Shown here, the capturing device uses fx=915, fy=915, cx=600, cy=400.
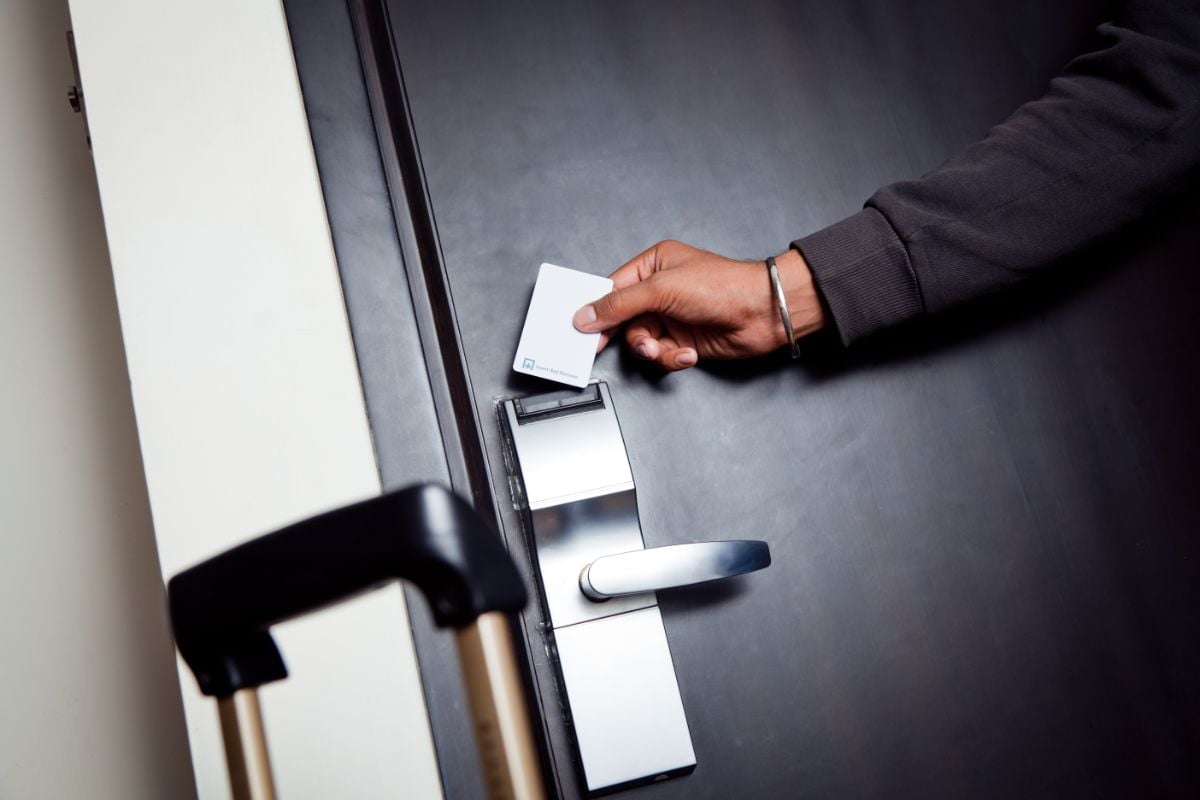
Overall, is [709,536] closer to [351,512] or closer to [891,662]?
[891,662]

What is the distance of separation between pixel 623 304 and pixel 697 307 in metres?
0.07

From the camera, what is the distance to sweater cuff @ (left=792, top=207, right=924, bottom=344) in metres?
0.81

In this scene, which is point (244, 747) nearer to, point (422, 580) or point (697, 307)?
point (422, 580)

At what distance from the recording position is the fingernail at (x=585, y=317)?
809 millimetres

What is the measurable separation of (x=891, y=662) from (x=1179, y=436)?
1.28 ft

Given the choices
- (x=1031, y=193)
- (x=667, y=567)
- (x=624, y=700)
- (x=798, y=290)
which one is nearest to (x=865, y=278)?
(x=798, y=290)

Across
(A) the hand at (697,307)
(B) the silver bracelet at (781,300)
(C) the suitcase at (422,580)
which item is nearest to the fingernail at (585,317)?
(A) the hand at (697,307)

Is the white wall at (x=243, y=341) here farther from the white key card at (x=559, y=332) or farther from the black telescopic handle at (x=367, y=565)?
the black telescopic handle at (x=367, y=565)

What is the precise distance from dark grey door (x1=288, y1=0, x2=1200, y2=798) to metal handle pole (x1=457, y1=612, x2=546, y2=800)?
1.50 feet

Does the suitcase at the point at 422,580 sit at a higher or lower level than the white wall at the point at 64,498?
lower

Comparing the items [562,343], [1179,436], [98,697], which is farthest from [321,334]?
[1179,436]

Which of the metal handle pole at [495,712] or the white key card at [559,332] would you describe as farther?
the white key card at [559,332]

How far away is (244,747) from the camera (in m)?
0.37

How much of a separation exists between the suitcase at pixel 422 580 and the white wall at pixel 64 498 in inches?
26.4
